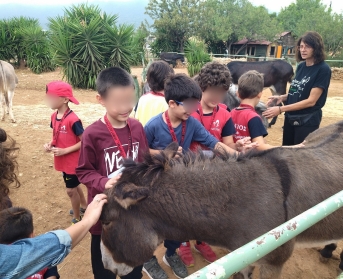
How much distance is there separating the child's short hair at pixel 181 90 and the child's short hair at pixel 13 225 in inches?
56.2

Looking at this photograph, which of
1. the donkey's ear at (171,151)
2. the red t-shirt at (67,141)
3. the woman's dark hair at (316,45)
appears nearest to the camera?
the donkey's ear at (171,151)

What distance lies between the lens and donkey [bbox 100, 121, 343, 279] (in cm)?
186

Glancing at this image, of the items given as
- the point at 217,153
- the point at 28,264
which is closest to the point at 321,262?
the point at 217,153

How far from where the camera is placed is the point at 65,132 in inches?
136

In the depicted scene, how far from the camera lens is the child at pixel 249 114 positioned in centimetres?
285

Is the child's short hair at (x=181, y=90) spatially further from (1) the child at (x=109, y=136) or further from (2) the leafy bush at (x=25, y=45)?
(2) the leafy bush at (x=25, y=45)

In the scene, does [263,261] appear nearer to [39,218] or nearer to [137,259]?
[137,259]

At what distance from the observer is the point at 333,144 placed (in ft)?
8.46

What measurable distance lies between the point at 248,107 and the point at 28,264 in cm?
247

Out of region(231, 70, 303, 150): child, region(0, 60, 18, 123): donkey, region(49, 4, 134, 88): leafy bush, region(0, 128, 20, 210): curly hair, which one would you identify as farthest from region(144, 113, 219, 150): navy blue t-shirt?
region(49, 4, 134, 88): leafy bush

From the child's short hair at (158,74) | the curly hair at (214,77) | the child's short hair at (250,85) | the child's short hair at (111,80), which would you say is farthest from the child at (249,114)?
the child's short hair at (111,80)

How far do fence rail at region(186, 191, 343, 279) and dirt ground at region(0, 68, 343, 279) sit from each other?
7.50 feet

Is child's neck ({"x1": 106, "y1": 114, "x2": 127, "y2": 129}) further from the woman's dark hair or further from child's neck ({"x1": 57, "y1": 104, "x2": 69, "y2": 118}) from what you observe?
the woman's dark hair

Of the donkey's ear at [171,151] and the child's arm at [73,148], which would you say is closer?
the donkey's ear at [171,151]
